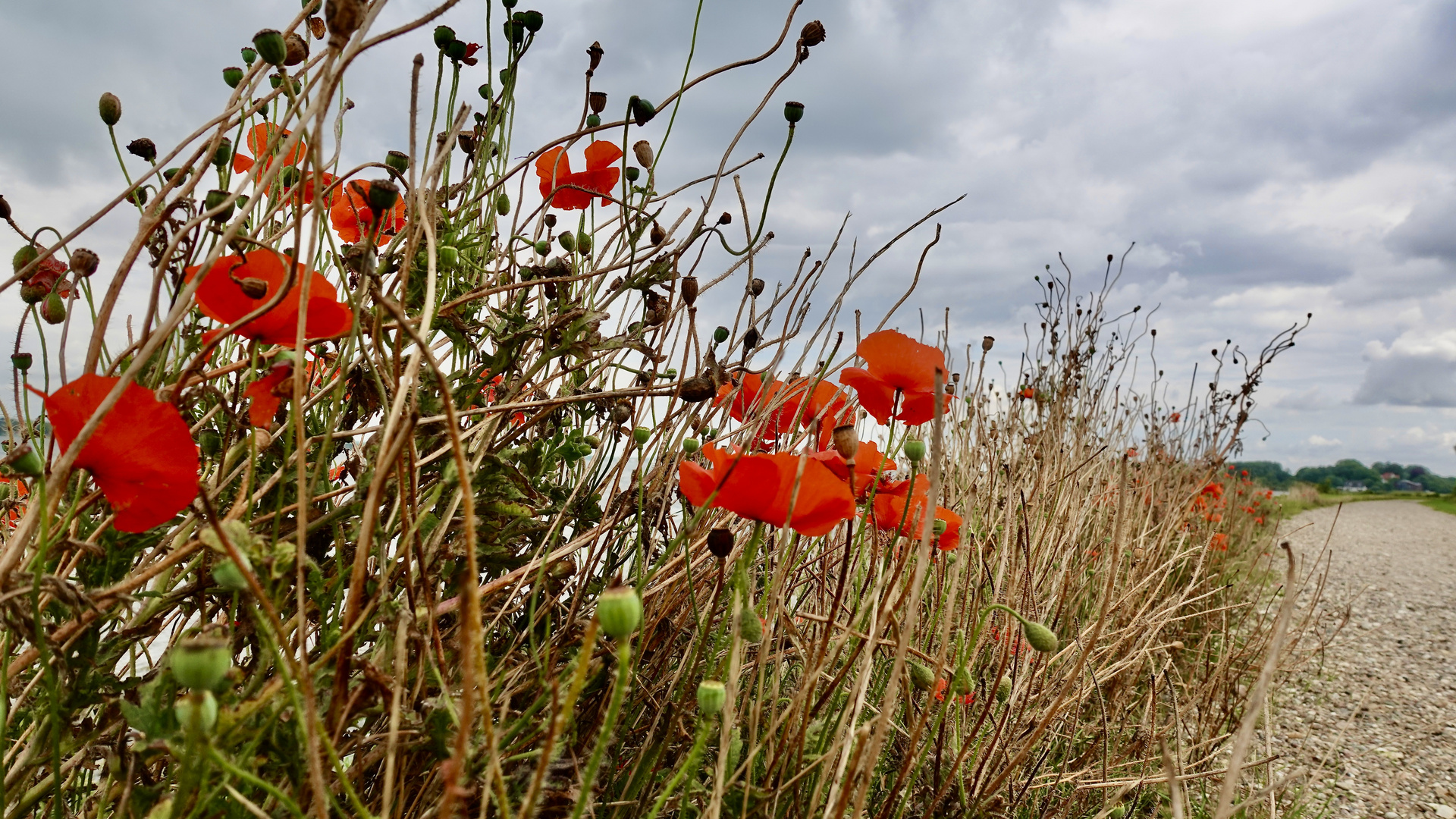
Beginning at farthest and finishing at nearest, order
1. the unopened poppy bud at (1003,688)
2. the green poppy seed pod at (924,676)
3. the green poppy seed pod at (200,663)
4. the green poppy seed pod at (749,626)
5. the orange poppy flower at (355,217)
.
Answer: the unopened poppy bud at (1003,688) → the orange poppy flower at (355,217) → the green poppy seed pod at (924,676) → the green poppy seed pod at (749,626) → the green poppy seed pod at (200,663)

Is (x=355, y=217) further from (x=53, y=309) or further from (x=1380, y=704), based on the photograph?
(x=1380, y=704)

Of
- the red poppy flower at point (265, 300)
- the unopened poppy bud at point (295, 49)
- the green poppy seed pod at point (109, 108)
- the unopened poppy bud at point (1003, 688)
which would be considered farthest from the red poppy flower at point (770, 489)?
the green poppy seed pod at point (109, 108)

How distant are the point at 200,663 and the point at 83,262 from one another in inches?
24.7

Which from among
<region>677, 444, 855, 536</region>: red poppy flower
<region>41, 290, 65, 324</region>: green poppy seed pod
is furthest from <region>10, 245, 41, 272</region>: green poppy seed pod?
<region>677, 444, 855, 536</region>: red poppy flower

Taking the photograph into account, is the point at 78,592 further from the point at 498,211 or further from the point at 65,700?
the point at 498,211

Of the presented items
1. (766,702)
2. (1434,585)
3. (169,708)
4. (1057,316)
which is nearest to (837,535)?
(766,702)

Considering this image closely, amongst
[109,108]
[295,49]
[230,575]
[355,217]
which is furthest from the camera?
[355,217]

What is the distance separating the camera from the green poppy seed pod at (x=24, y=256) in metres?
0.88

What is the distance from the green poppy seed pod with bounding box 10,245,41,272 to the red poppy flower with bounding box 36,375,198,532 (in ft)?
1.21

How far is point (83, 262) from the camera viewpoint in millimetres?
820

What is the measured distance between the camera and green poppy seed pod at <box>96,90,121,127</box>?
0.95m

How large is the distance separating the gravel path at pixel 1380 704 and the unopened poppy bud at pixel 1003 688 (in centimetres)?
43

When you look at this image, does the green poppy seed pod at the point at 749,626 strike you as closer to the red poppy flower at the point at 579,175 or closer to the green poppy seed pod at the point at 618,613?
the green poppy seed pod at the point at 618,613

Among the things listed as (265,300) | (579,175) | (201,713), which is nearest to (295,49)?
(265,300)
